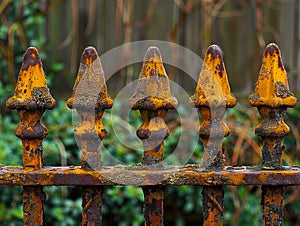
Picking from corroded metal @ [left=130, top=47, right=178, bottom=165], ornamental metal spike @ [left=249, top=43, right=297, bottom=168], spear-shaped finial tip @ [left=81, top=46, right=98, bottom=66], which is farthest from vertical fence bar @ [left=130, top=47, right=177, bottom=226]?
ornamental metal spike @ [left=249, top=43, right=297, bottom=168]

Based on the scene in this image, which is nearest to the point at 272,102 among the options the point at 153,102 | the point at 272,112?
the point at 272,112

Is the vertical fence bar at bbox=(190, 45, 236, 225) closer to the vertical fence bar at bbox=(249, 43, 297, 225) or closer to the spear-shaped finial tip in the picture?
the vertical fence bar at bbox=(249, 43, 297, 225)

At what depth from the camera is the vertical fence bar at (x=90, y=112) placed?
1.58 m

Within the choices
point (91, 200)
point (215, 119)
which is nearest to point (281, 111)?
point (215, 119)

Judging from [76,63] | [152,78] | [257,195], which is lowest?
[257,195]

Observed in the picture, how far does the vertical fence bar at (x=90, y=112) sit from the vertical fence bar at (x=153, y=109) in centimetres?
9

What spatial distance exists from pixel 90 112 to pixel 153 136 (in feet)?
0.59

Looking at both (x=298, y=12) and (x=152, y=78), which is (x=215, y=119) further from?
(x=298, y=12)

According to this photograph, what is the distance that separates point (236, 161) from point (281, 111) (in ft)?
5.41

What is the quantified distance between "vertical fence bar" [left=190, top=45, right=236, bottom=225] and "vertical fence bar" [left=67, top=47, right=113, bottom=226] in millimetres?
251

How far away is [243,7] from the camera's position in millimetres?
3684

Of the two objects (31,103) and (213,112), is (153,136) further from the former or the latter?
(31,103)

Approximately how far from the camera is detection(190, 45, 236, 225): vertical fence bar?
5.19ft

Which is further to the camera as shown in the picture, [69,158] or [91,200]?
[69,158]
